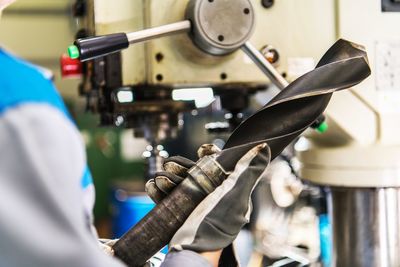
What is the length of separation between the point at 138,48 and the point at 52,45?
309 cm

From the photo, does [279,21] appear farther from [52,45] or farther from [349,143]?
[52,45]

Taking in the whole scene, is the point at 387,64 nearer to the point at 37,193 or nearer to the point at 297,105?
the point at 297,105

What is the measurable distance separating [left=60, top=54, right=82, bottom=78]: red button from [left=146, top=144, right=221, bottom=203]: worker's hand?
0.38 m

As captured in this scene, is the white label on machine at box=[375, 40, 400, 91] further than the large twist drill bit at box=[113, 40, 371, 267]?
Yes

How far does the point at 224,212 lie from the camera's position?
69 cm

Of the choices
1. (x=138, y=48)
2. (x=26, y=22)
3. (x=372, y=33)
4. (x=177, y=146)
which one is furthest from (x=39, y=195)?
(x=26, y=22)

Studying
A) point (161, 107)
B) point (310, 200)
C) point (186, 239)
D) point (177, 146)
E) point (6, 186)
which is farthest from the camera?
point (177, 146)

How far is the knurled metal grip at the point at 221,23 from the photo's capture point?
0.89m

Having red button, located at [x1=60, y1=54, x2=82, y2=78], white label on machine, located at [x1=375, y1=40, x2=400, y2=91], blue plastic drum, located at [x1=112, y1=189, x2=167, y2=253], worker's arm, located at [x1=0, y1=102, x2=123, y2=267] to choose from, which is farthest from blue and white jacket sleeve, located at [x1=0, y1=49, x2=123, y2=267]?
blue plastic drum, located at [x1=112, y1=189, x2=167, y2=253]

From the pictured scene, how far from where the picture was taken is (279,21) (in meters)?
1.00

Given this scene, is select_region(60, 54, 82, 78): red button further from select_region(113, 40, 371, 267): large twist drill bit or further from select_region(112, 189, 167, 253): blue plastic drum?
select_region(112, 189, 167, 253): blue plastic drum

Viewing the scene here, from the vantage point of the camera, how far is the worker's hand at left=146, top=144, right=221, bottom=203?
755 mm

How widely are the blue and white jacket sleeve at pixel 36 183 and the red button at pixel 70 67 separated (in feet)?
2.03

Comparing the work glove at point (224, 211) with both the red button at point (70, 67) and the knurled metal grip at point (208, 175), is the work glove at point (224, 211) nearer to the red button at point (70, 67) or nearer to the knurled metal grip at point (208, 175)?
the knurled metal grip at point (208, 175)
